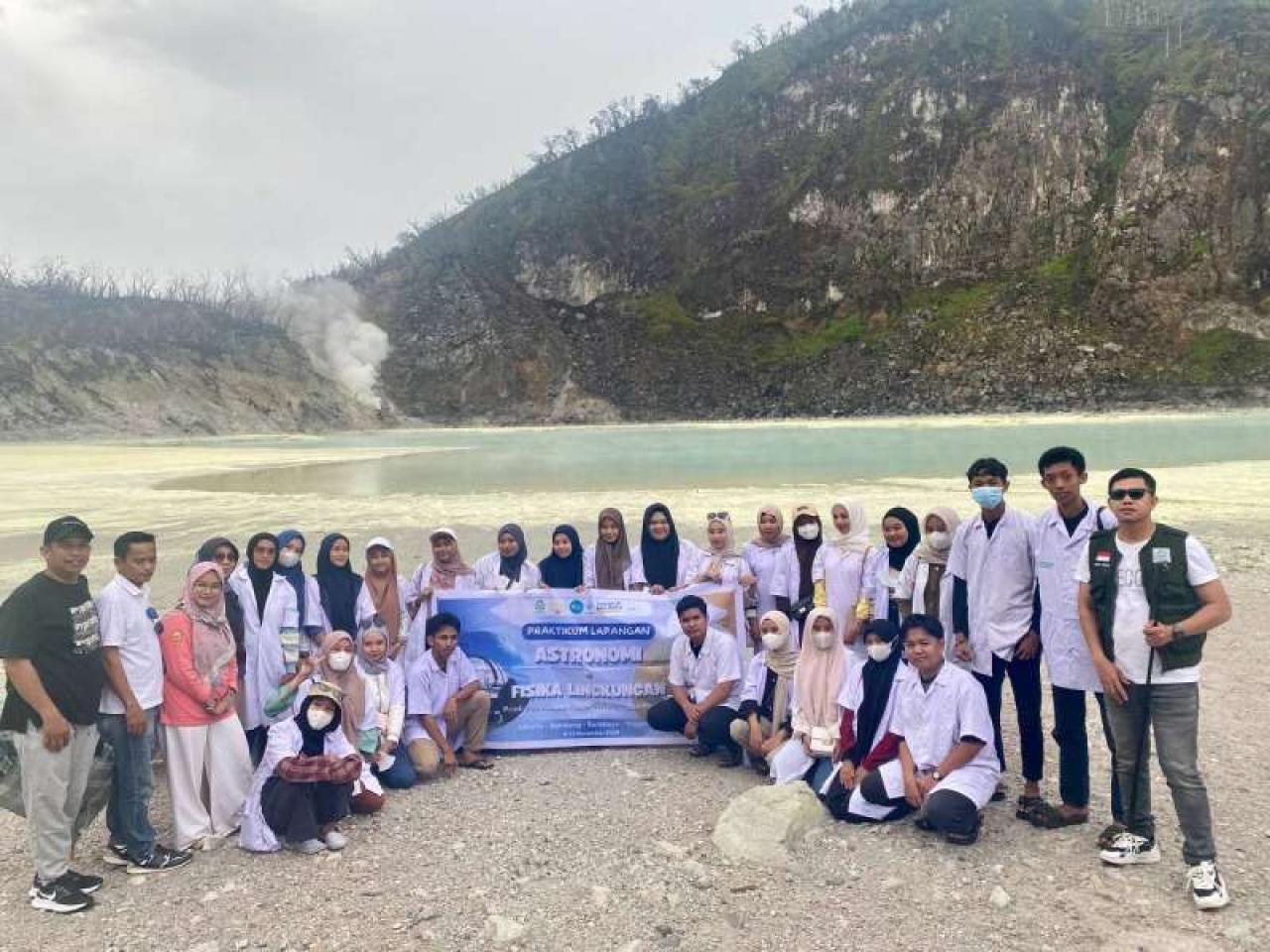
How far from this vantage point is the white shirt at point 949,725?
4.79 metres

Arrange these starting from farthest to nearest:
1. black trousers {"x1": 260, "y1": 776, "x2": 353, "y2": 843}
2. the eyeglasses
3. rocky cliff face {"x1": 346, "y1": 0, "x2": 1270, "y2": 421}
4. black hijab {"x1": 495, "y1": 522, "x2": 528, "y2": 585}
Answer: rocky cliff face {"x1": 346, "y1": 0, "x2": 1270, "y2": 421}, black hijab {"x1": 495, "y1": 522, "x2": 528, "y2": 585}, black trousers {"x1": 260, "y1": 776, "x2": 353, "y2": 843}, the eyeglasses

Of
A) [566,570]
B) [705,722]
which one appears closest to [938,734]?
[705,722]

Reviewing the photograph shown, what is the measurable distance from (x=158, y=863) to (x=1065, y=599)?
495 centimetres

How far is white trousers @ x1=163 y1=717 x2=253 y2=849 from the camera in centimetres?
480

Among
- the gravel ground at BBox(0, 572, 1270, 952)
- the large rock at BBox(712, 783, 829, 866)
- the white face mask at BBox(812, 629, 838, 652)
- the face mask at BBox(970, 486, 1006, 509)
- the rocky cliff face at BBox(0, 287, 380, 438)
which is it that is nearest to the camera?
the gravel ground at BBox(0, 572, 1270, 952)

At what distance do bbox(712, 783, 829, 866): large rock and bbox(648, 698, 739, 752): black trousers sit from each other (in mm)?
749

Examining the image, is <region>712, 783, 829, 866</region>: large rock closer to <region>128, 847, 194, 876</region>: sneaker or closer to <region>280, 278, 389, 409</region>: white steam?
<region>128, 847, 194, 876</region>: sneaker

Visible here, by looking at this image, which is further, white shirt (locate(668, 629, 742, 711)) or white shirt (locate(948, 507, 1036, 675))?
white shirt (locate(668, 629, 742, 711))

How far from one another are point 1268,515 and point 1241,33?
268 feet

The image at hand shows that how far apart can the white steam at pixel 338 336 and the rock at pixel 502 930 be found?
7577 cm

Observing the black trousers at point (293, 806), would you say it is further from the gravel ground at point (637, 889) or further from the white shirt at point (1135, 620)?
the white shirt at point (1135, 620)

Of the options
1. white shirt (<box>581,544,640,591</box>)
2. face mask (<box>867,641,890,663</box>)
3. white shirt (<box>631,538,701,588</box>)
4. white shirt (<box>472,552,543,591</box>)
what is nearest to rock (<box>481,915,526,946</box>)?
face mask (<box>867,641,890,663</box>)

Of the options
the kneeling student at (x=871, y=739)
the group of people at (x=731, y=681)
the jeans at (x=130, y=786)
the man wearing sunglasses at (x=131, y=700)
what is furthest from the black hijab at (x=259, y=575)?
the kneeling student at (x=871, y=739)

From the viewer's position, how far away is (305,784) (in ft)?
15.7
